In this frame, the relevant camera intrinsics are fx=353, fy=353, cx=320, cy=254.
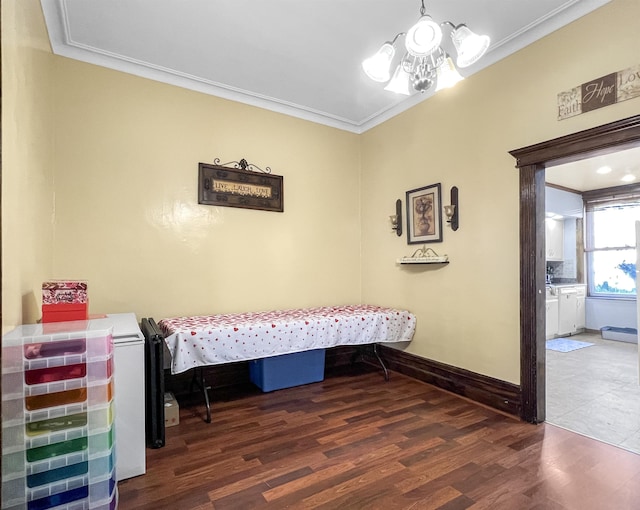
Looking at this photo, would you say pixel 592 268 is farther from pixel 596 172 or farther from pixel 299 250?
pixel 299 250

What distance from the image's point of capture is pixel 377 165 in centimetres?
420

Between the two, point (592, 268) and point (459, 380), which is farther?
point (592, 268)

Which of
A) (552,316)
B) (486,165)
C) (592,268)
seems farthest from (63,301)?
(592,268)

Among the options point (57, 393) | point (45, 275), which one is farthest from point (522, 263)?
point (45, 275)

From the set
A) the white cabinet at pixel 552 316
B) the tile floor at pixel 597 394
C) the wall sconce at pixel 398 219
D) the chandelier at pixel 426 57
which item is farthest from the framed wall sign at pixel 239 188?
the white cabinet at pixel 552 316

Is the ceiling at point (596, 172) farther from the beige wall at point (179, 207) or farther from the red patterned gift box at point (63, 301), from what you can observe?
the red patterned gift box at point (63, 301)

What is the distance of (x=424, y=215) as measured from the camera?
141 inches

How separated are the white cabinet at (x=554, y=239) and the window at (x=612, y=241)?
44cm

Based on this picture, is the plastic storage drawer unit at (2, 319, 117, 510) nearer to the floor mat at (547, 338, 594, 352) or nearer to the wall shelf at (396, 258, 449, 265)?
the wall shelf at (396, 258, 449, 265)

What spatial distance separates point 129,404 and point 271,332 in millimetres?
1139

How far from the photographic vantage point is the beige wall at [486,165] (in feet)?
7.75

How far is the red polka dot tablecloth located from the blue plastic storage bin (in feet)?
1.18

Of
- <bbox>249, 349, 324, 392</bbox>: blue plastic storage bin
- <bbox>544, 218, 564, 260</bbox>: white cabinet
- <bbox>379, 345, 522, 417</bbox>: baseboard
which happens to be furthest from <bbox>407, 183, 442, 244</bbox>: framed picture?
<bbox>544, 218, 564, 260</bbox>: white cabinet

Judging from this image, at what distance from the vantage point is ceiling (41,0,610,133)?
2.42 metres
